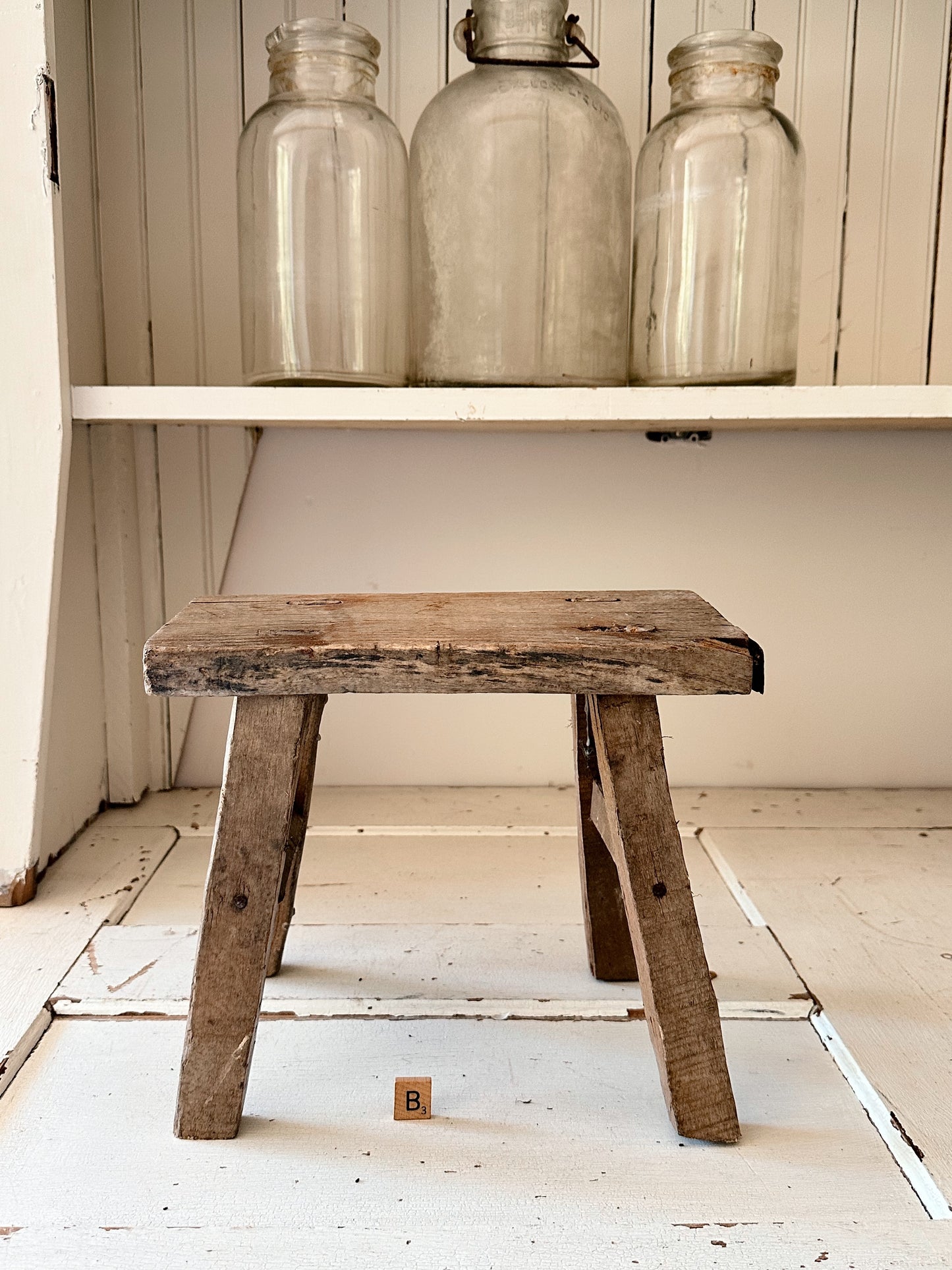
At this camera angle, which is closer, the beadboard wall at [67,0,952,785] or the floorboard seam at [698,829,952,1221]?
the floorboard seam at [698,829,952,1221]

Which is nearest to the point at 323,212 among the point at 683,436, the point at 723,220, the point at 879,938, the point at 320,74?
the point at 320,74

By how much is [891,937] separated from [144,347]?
1.00 meters

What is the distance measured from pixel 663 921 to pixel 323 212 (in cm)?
76

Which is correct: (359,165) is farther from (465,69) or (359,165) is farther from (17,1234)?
(17,1234)

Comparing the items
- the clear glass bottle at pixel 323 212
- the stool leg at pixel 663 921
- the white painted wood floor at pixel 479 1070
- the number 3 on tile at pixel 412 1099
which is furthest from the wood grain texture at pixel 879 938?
the clear glass bottle at pixel 323 212

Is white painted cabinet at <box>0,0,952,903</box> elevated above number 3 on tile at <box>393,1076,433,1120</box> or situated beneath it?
elevated above

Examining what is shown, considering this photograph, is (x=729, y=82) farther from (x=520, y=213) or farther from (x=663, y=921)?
(x=663, y=921)

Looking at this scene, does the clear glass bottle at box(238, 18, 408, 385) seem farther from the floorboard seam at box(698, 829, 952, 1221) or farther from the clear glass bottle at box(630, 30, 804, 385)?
the floorboard seam at box(698, 829, 952, 1221)

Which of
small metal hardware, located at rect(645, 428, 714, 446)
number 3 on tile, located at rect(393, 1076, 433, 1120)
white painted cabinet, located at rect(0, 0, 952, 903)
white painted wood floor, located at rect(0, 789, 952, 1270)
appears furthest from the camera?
small metal hardware, located at rect(645, 428, 714, 446)

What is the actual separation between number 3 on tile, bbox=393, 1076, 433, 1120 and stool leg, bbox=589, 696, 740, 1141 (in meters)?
0.16

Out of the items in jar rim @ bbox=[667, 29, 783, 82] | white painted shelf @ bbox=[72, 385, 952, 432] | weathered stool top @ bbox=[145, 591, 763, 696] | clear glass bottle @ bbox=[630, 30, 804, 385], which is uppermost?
jar rim @ bbox=[667, 29, 783, 82]

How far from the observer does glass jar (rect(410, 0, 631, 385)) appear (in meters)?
1.04

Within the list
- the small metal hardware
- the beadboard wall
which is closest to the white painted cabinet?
the beadboard wall

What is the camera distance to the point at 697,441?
50.9 inches
